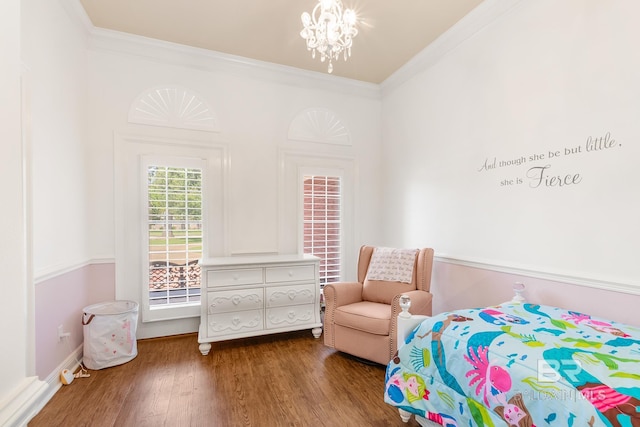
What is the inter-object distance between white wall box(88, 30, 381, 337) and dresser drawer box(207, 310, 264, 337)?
1.81 feet

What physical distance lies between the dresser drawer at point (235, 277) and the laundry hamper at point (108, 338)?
0.74 m

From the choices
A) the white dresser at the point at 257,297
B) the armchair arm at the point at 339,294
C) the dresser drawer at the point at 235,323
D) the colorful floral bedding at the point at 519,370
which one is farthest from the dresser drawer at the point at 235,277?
the colorful floral bedding at the point at 519,370

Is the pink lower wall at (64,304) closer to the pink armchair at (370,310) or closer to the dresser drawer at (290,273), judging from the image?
the dresser drawer at (290,273)

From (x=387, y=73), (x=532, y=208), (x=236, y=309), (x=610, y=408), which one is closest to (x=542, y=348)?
(x=610, y=408)

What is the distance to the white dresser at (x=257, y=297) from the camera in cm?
288

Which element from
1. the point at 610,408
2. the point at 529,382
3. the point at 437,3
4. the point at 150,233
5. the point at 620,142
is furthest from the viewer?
the point at 150,233

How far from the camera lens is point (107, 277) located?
9.82 feet

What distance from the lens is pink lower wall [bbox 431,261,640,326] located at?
1844mm

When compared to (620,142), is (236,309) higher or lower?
lower

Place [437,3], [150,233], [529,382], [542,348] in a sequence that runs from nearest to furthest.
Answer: [529,382]
[542,348]
[437,3]
[150,233]

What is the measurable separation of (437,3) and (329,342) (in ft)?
10.4

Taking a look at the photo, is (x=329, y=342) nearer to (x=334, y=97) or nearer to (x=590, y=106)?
(x=590, y=106)

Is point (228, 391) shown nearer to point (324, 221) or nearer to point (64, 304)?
point (64, 304)

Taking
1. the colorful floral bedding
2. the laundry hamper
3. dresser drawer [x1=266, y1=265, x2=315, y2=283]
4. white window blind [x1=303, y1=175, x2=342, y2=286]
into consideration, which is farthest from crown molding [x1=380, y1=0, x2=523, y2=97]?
the laundry hamper
